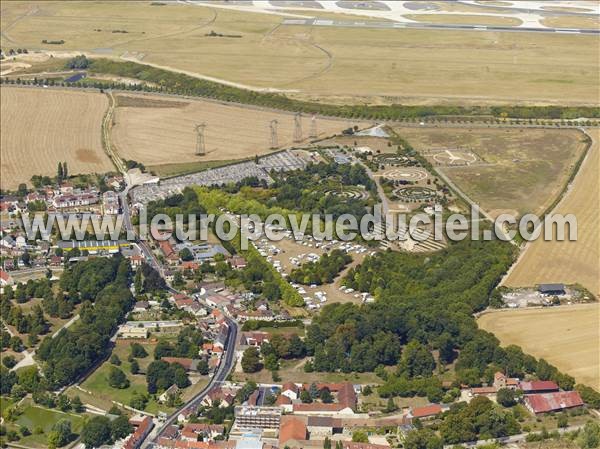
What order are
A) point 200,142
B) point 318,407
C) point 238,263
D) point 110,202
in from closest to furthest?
point 318,407 → point 238,263 → point 110,202 → point 200,142

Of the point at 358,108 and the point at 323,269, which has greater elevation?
the point at 358,108

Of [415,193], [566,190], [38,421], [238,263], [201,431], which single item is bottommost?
[38,421]

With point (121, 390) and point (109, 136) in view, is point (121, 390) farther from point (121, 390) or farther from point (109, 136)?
point (109, 136)

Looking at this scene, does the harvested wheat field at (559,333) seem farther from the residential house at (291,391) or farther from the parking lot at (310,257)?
the residential house at (291,391)

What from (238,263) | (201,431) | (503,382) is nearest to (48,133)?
(238,263)

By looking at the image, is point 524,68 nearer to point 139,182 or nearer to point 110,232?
point 139,182

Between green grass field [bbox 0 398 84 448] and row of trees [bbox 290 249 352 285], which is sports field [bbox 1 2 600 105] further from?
green grass field [bbox 0 398 84 448]
